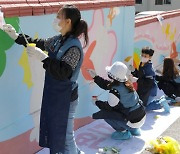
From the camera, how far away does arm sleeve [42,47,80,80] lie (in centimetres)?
280

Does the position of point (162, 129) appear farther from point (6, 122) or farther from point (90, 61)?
point (6, 122)

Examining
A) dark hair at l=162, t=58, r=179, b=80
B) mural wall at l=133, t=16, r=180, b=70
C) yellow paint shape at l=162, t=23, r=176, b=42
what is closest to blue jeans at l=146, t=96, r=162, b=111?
dark hair at l=162, t=58, r=179, b=80

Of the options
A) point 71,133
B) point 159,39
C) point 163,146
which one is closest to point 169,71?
point 159,39

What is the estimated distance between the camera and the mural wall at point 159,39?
5916mm

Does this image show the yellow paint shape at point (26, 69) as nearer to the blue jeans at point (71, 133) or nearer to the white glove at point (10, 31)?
the white glove at point (10, 31)

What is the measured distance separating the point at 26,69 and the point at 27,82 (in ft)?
0.43

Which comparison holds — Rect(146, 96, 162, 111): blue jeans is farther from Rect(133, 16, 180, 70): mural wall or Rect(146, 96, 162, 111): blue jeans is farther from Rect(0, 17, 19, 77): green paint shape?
Rect(0, 17, 19, 77): green paint shape

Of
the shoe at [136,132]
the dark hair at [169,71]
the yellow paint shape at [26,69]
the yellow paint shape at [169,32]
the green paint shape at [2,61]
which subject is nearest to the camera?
the green paint shape at [2,61]

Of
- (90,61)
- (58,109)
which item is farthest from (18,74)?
(90,61)

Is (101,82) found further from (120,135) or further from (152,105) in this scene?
(152,105)

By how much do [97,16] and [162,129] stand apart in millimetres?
1633

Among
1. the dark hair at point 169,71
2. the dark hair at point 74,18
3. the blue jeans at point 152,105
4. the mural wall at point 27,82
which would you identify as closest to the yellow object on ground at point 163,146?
the mural wall at point 27,82

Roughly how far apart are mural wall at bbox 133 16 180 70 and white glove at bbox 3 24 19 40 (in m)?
3.07

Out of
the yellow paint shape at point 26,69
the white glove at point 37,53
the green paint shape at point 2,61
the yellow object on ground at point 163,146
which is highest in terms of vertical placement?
the white glove at point 37,53
